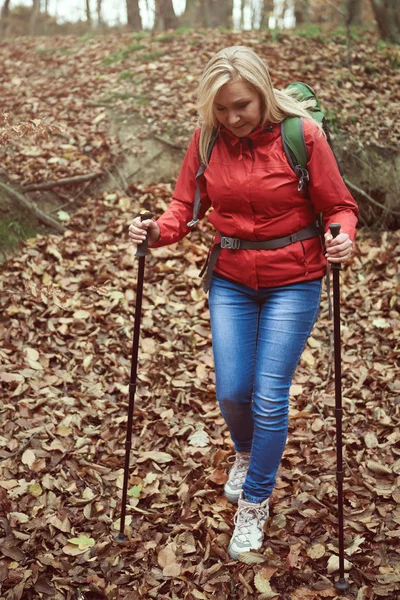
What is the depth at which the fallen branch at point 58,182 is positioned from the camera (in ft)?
21.0

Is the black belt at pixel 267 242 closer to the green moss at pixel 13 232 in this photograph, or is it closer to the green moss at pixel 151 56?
the green moss at pixel 13 232

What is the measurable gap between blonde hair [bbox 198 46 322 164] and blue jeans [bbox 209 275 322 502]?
36.3 inches

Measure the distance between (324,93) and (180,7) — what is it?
50.8ft

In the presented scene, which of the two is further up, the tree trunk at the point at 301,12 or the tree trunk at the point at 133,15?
the tree trunk at the point at 301,12

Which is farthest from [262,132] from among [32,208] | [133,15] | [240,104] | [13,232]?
[133,15]

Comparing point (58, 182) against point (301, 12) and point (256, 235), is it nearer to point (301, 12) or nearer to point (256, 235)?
point (256, 235)

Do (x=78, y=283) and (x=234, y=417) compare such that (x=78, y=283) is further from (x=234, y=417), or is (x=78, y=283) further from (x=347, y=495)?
(x=347, y=495)

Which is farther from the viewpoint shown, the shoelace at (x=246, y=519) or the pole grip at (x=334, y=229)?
the shoelace at (x=246, y=519)

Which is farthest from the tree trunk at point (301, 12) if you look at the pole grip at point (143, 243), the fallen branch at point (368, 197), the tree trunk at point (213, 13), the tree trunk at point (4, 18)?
the pole grip at point (143, 243)

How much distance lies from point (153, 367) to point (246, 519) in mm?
1936

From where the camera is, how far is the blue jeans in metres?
2.91

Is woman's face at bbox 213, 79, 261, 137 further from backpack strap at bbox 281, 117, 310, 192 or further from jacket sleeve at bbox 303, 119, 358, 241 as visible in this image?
jacket sleeve at bbox 303, 119, 358, 241

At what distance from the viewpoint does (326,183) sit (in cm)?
279

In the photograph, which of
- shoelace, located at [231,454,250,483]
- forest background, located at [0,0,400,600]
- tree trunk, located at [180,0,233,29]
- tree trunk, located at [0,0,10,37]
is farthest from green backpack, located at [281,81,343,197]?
tree trunk, located at [0,0,10,37]
